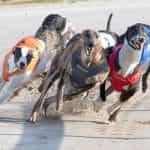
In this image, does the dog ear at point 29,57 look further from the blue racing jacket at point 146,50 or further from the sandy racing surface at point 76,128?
the blue racing jacket at point 146,50

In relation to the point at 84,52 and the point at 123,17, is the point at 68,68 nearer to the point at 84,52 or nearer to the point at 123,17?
the point at 84,52

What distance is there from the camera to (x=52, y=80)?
7352 millimetres

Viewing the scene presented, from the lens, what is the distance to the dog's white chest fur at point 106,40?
24.8 feet

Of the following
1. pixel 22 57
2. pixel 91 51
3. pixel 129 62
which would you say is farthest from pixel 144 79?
pixel 22 57

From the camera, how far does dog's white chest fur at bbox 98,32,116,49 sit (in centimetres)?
757

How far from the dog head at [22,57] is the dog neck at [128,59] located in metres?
0.82

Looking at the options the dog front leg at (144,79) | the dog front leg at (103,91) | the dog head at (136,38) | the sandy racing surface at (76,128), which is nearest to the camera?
the sandy racing surface at (76,128)

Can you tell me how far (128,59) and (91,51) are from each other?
1.13ft

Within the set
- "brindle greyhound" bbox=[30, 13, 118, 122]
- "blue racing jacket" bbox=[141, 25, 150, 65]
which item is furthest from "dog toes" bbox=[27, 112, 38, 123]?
"blue racing jacket" bbox=[141, 25, 150, 65]

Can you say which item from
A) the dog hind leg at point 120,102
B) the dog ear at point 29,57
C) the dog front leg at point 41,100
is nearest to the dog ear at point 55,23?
the dog ear at point 29,57

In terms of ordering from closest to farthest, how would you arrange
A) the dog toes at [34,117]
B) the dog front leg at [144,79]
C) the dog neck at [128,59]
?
the dog neck at [128,59]
the dog toes at [34,117]
the dog front leg at [144,79]

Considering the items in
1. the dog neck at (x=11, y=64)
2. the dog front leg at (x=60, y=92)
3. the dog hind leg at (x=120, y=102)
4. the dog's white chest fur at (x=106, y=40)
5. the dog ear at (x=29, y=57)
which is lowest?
the dog hind leg at (x=120, y=102)

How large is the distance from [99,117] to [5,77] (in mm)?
1035

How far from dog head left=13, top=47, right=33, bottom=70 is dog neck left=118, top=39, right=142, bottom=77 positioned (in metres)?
0.82
